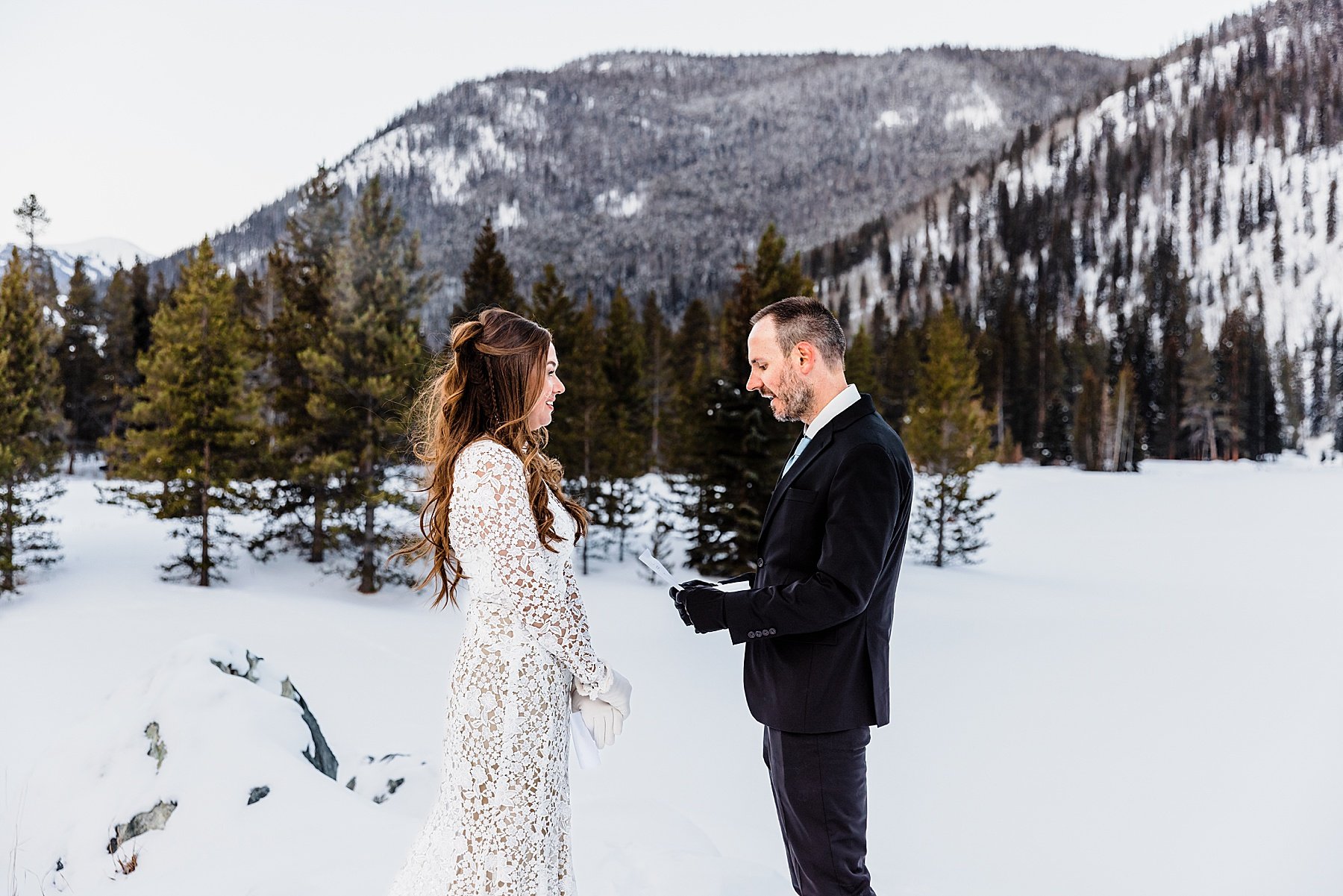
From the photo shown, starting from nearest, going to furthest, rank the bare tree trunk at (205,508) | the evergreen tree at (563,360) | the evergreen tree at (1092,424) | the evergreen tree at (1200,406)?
the bare tree trunk at (205,508)
the evergreen tree at (563,360)
the evergreen tree at (1092,424)
the evergreen tree at (1200,406)

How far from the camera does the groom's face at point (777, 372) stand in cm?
271

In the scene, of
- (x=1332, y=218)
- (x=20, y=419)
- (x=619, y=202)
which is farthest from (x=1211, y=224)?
(x=619, y=202)

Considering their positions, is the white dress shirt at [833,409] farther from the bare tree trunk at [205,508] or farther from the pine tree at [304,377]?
the bare tree trunk at [205,508]

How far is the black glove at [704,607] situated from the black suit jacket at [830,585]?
26 millimetres

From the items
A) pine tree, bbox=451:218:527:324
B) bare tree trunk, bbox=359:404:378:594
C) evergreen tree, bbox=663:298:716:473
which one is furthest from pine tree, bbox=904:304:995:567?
bare tree trunk, bbox=359:404:378:594

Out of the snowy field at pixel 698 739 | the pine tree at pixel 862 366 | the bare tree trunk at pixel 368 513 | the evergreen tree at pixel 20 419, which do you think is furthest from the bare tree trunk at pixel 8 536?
the pine tree at pixel 862 366

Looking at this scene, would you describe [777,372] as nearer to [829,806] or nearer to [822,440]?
[822,440]

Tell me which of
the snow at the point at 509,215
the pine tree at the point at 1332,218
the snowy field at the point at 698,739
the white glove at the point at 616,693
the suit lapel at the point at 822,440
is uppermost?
the snow at the point at 509,215

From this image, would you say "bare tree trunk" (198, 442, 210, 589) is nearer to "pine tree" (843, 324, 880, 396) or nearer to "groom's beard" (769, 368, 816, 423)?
"groom's beard" (769, 368, 816, 423)

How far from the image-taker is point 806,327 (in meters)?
2.69

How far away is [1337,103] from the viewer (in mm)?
107875

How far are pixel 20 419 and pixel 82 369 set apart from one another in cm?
2584

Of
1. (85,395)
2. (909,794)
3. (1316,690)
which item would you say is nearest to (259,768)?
(909,794)

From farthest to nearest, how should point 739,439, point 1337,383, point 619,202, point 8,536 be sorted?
point 619,202 < point 1337,383 < point 739,439 < point 8,536
